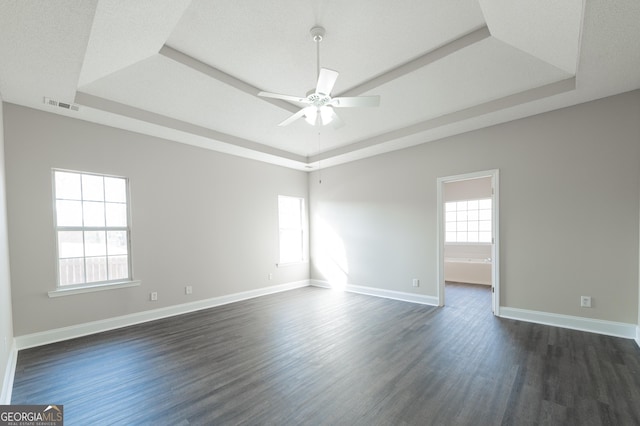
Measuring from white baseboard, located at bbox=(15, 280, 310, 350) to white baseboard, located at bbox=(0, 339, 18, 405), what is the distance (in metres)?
0.32

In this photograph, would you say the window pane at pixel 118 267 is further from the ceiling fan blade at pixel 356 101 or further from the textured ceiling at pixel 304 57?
the ceiling fan blade at pixel 356 101

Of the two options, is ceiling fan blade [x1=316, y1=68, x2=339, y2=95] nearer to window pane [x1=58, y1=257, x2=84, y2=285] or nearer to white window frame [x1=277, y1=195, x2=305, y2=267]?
window pane [x1=58, y1=257, x2=84, y2=285]

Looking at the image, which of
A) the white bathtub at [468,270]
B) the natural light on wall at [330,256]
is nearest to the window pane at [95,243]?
the natural light on wall at [330,256]

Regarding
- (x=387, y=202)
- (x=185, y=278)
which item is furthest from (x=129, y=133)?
(x=387, y=202)

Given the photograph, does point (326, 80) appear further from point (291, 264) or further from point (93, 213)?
point (291, 264)

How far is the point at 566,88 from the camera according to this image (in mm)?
3090

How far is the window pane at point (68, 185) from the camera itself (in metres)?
3.47

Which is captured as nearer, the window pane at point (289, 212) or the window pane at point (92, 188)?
the window pane at point (92, 188)

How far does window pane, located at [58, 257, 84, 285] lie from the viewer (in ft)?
11.3

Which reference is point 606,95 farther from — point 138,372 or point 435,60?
point 138,372

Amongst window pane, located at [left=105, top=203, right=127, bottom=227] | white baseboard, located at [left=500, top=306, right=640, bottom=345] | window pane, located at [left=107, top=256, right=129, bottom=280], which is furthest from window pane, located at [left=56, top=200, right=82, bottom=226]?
white baseboard, located at [left=500, top=306, right=640, bottom=345]

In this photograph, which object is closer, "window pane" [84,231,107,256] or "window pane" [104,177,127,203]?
"window pane" [84,231,107,256]

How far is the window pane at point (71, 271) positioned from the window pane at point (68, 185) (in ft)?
2.71

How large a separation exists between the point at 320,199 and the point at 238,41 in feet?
14.0
